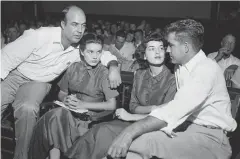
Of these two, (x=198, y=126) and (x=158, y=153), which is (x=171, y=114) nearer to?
(x=158, y=153)

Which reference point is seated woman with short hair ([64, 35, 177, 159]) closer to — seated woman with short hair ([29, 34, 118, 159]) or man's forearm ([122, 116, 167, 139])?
seated woman with short hair ([29, 34, 118, 159])

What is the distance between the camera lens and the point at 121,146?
1.46 metres

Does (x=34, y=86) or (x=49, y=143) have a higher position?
(x=34, y=86)

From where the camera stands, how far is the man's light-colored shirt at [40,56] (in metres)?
2.71

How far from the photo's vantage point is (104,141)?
5.97 feet

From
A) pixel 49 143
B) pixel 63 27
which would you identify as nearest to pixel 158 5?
pixel 63 27

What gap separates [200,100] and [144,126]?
342 mm

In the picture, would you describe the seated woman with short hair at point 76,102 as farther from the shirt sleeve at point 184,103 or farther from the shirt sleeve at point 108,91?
the shirt sleeve at point 184,103

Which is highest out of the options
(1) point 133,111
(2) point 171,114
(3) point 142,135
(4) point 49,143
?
(2) point 171,114

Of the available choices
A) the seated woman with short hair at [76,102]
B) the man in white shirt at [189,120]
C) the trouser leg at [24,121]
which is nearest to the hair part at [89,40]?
the seated woman with short hair at [76,102]

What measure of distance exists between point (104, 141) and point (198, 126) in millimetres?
584

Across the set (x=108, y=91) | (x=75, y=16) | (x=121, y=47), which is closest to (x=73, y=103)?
(x=108, y=91)

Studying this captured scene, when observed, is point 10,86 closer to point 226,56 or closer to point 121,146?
point 121,146

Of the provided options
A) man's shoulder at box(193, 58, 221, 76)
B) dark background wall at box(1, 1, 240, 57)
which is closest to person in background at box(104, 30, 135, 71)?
dark background wall at box(1, 1, 240, 57)
